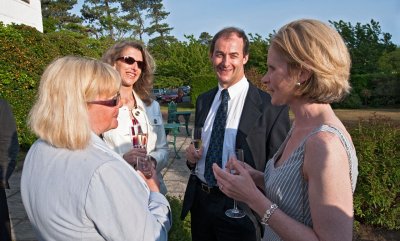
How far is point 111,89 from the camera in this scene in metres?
1.83

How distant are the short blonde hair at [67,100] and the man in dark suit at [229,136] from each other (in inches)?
54.6

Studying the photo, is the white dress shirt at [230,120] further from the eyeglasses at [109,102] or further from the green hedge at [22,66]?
the green hedge at [22,66]

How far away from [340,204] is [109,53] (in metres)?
2.61

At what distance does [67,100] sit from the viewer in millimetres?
1674

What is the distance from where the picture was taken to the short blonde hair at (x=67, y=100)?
162 centimetres

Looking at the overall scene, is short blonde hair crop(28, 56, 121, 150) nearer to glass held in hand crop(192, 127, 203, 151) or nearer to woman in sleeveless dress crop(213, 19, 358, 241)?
woman in sleeveless dress crop(213, 19, 358, 241)

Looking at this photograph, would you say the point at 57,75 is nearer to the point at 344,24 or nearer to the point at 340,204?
the point at 340,204

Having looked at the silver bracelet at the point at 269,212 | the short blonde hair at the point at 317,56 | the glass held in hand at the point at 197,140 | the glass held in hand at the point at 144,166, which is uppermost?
the short blonde hair at the point at 317,56

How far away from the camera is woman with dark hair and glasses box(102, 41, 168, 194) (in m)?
3.07

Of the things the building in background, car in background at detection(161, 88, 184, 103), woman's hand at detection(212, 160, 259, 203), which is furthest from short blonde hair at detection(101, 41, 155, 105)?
car in background at detection(161, 88, 184, 103)

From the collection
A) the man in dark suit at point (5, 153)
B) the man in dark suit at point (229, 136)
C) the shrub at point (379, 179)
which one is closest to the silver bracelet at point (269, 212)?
the man in dark suit at point (229, 136)

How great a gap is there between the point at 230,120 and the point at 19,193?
5.13 m

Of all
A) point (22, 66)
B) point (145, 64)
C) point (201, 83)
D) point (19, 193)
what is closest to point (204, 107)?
point (145, 64)

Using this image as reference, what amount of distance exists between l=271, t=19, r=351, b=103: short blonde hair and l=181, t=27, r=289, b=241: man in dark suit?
128cm
